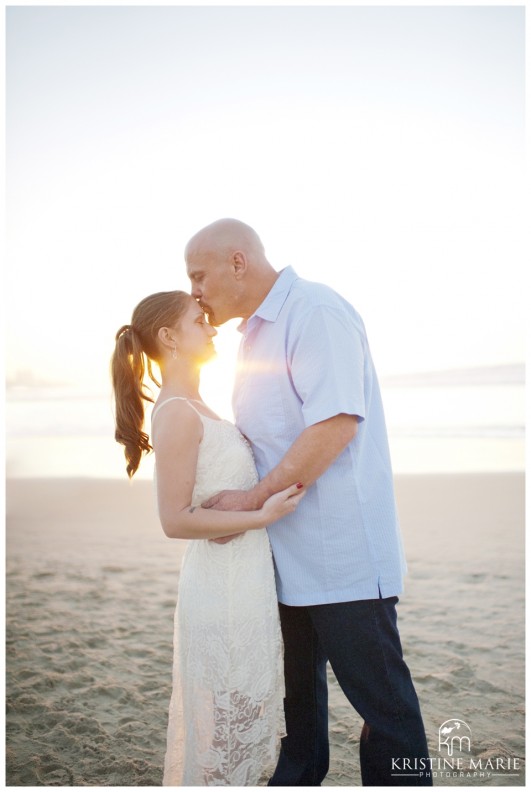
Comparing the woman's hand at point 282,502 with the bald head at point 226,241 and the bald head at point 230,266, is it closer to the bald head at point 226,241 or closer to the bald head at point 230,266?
the bald head at point 230,266

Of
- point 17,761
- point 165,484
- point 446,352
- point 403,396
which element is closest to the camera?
point 165,484

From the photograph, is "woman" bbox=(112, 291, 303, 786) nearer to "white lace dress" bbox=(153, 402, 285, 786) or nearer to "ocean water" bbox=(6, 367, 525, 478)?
"white lace dress" bbox=(153, 402, 285, 786)

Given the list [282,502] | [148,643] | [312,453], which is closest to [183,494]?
[282,502]

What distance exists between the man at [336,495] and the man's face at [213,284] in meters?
0.20

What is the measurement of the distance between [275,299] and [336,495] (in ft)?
2.69

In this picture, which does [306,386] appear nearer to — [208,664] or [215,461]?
[215,461]

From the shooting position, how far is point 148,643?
189 inches

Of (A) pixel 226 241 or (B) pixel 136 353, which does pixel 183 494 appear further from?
(A) pixel 226 241

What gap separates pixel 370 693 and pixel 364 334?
4.47ft

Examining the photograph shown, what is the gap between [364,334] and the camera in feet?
8.59

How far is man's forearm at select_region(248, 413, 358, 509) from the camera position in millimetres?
2342

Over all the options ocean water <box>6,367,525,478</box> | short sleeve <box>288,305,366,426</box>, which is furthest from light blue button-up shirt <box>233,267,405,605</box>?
ocean water <box>6,367,525,478</box>

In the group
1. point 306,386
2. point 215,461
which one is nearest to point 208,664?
point 215,461

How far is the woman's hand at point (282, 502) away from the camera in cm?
242
